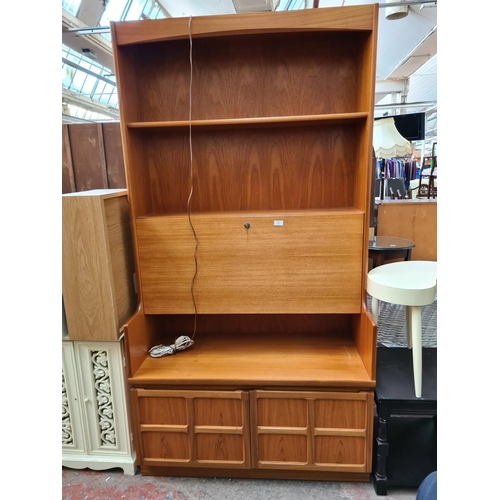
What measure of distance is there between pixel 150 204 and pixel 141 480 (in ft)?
4.34

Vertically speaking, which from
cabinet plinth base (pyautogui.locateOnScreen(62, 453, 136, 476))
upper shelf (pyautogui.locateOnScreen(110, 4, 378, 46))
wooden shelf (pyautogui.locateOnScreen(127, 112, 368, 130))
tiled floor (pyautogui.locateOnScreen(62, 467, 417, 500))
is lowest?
tiled floor (pyautogui.locateOnScreen(62, 467, 417, 500))

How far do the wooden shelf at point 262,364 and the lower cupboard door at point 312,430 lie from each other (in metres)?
0.06

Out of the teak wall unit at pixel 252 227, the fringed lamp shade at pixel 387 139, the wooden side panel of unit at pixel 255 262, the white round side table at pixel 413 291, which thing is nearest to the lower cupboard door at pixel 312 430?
the teak wall unit at pixel 252 227

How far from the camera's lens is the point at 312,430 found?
1.54m

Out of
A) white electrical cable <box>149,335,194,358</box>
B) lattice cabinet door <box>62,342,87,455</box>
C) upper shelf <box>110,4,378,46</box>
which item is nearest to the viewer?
upper shelf <box>110,4,378,46</box>

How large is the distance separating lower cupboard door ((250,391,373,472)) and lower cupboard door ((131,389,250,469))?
0.07 metres

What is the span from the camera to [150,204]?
1831mm

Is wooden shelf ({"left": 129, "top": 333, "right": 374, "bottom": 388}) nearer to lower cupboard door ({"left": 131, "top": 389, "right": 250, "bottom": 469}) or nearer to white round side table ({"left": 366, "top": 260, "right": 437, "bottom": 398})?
lower cupboard door ({"left": 131, "top": 389, "right": 250, "bottom": 469})

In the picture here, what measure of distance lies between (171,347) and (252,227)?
0.75 m

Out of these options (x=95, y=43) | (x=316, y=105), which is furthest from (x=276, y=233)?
(x=95, y=43)

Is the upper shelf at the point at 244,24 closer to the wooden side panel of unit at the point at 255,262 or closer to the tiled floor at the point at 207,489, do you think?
the wooden side panel of unit at the point at 255,262

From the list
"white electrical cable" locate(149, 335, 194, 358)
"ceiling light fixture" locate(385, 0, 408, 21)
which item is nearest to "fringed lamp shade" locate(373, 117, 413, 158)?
"ceiling light fixture" locate(385, 0, 408, 21)

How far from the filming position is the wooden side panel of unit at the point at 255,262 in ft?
5.15

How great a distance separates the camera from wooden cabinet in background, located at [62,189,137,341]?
1.46m
